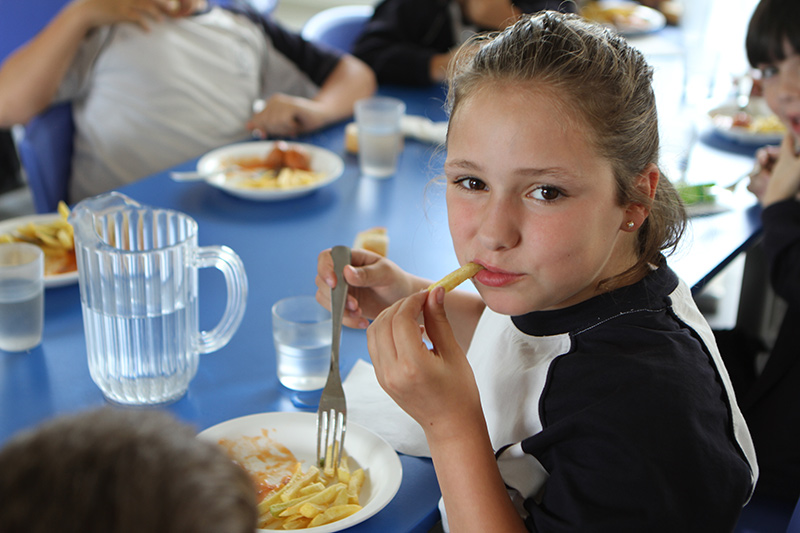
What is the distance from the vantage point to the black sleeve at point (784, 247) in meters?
1.39

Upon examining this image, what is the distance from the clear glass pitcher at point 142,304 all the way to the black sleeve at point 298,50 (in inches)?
52.4

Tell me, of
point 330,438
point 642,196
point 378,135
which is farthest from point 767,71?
point 330,438

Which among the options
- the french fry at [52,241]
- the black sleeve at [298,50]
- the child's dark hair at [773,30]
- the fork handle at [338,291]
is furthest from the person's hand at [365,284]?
the black sleeve at [298,50]

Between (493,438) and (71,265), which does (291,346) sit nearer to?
(493,438)

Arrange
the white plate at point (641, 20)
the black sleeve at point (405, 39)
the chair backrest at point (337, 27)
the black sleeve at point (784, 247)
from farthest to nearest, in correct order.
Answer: the white plate at point (641, 20) < the chair backrest at point (337, 27) < the black sleeve at point (405, 39) < the black sleeve at point (784, 247)

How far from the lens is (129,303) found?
892mm

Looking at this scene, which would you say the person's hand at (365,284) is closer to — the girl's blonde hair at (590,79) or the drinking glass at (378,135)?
the girl's blonde hair at (590,79)

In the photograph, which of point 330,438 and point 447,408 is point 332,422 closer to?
point 330,438

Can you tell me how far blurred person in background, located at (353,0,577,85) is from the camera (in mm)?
2381

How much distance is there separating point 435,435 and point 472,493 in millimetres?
70

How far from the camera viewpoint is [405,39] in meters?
2.60

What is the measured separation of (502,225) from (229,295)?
0.40m

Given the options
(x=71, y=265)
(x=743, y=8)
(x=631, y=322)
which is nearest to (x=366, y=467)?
(x=631, y=322)

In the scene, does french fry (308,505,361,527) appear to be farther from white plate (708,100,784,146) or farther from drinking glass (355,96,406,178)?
white plate (708,100,784,146)
